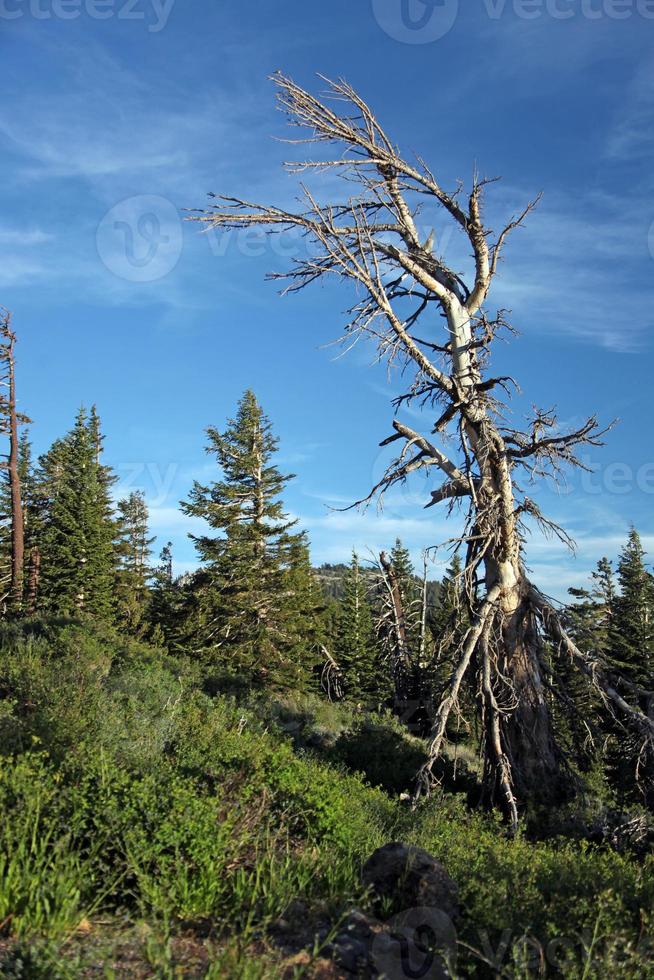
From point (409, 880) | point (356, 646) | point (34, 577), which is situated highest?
point (34, 577)

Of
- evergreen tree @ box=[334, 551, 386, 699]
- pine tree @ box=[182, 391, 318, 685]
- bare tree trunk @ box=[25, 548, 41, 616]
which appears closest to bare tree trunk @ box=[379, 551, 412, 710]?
pine tree @ box=[182, 391, 318, 685]

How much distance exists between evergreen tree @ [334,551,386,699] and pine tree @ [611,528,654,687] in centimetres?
1717

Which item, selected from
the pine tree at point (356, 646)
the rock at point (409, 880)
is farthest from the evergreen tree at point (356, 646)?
the rock at point (409, 880)

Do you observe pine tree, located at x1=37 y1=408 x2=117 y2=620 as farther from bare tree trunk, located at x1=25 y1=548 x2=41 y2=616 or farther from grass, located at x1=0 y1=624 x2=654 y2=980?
grass, located at x1=0 y1=624 x2=654 y2=980

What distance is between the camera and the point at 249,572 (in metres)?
33.1

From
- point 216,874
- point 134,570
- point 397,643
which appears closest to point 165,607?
point 134,570

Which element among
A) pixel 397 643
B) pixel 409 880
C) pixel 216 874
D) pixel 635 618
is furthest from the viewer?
pixel 635 618

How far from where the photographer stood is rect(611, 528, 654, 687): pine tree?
34.8 meters

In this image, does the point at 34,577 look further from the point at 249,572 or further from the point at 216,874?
the point at 216,874

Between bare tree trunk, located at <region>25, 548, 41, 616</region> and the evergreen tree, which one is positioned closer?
bare tree trunk, located at <region>25, 548, 41, 616</region>

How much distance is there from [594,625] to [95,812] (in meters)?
8.91

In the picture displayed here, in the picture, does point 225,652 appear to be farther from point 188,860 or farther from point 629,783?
point 188,860

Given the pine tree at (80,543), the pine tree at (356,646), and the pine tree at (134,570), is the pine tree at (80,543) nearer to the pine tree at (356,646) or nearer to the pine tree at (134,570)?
the pine tree at (134,570)

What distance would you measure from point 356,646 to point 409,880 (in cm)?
4927
